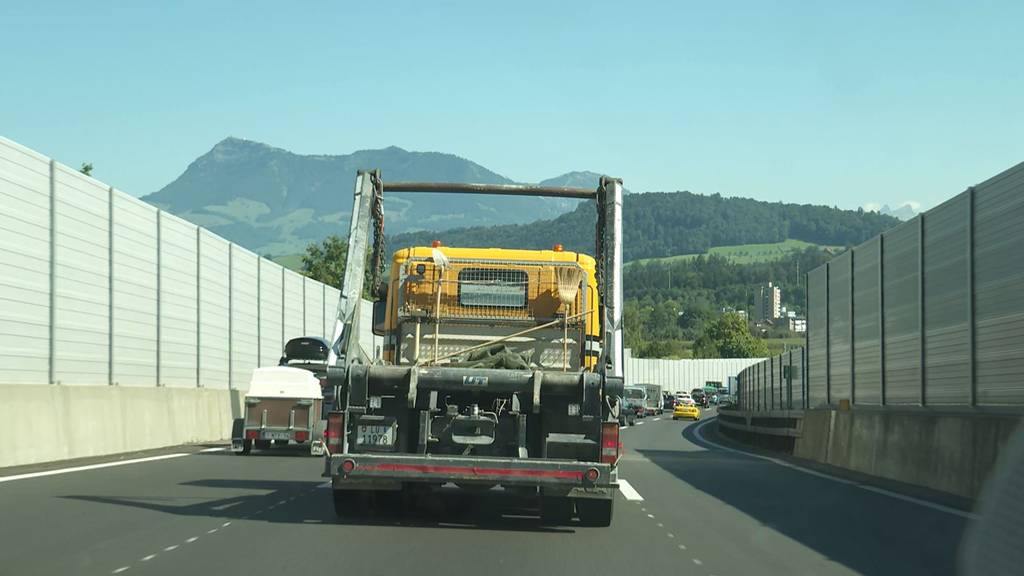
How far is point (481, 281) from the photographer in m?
14.6

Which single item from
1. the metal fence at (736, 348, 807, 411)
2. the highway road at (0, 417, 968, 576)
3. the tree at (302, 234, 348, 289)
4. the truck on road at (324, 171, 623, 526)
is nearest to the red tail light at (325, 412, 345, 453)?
the truck on road at (324, 171, 623, 526)

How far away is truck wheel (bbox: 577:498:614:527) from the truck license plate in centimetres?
202

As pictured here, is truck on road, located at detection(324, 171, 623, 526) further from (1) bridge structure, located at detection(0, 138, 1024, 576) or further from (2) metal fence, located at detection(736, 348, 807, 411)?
(2) metal fence, located at detection(736, 348, 807, 411)

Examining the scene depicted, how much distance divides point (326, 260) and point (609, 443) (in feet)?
277

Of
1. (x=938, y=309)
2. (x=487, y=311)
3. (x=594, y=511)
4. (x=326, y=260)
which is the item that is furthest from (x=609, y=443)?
(x=326, y=260)

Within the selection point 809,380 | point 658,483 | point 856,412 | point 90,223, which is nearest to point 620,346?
point 658,483

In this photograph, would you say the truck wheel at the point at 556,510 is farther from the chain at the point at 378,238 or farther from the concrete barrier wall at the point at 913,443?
the concrete barrier wall at the point at 913,443

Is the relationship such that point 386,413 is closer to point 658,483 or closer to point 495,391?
point 495,391

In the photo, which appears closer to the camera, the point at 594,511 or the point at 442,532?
the point at 442,532

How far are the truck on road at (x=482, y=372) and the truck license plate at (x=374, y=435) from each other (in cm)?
1

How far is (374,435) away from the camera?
12680 mm

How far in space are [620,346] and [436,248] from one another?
2.54 meters

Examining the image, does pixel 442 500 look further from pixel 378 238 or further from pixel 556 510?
pixel 378 238

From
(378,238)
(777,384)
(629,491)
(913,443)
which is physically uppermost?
(378,238)
